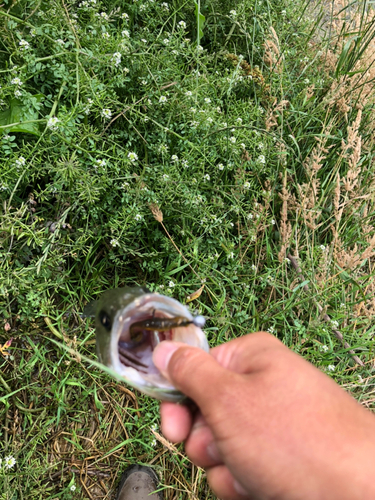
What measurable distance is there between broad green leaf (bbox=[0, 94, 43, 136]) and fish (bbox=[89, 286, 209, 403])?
4.55 feet

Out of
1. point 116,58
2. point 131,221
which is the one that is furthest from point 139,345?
point 116,58

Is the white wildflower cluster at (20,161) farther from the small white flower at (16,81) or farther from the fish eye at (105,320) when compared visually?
the fish eye at (105,320)

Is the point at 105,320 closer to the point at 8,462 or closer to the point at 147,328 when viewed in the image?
the point at 147,328

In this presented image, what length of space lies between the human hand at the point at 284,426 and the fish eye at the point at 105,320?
0.96 feet

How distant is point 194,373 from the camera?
3.99ft

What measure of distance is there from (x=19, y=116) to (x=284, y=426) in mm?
2359

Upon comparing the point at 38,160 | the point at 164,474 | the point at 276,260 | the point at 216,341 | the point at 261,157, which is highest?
the point at 261,157

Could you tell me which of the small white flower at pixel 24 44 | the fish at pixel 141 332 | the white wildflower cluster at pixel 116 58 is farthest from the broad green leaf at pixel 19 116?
the fish at pixel 141 332

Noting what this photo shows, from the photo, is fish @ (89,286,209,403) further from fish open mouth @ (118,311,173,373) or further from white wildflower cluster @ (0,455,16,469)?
white wildflower cluster @ (0,455,16,469)

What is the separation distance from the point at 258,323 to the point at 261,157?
134 centimetres

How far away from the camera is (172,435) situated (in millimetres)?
1496

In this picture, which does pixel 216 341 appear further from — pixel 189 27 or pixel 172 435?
pixel 189 27

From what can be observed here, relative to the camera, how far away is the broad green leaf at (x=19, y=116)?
7.54 feet

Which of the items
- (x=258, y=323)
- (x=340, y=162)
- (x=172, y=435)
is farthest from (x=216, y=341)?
(x=340, y=162)
